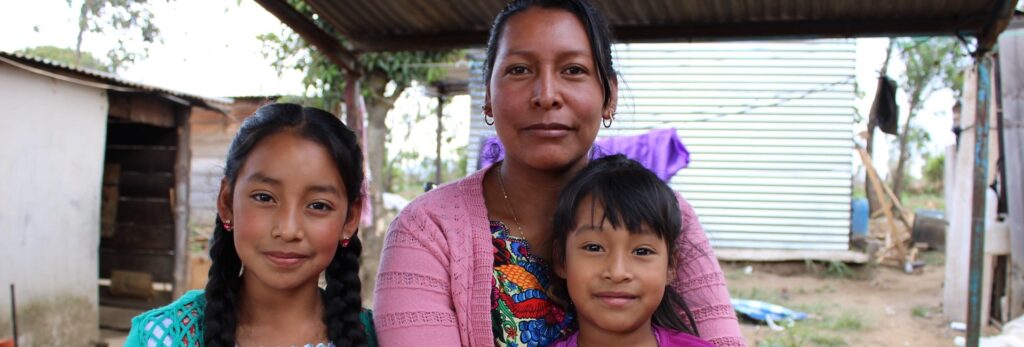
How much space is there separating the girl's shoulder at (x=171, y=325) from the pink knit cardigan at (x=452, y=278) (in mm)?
434

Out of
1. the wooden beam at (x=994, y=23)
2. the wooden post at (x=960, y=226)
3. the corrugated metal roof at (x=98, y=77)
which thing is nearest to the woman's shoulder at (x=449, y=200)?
the wooden beam at (x=994, y=23)

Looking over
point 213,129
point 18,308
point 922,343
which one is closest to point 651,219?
point 18,308

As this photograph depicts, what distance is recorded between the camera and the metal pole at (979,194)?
4000 millimetres

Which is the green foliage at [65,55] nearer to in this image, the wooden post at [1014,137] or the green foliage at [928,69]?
the wooden post at [1014,137]

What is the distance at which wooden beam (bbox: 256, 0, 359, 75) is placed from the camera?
161 inches

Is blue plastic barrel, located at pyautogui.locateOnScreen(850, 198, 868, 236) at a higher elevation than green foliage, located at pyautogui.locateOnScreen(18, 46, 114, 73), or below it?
below

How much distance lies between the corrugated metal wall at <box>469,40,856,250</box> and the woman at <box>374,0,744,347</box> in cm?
912

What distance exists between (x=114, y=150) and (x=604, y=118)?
850 cm

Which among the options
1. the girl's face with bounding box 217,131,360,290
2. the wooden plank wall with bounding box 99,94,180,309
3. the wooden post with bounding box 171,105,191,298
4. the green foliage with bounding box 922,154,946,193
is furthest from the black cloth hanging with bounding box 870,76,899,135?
the green foliage with bounding box 922,154,946,193

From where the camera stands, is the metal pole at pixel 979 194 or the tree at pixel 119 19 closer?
the metal pole at pixel 979 194

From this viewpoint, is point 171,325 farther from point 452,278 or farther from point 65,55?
point 65,55

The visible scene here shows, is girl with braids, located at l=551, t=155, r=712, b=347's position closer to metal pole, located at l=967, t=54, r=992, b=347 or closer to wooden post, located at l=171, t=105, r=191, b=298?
metal pole, located at l=967, t=54, r=992, b=347

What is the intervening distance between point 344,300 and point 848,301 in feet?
28.8

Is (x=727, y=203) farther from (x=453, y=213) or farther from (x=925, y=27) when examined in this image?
(x=453, y=213)
